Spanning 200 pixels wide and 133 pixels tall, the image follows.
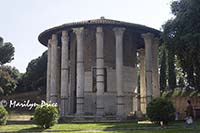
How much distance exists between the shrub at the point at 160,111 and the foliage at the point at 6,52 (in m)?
44.6

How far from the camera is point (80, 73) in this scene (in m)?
27.6

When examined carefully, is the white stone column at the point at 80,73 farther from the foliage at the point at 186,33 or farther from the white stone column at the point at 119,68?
the foliage at the point at 186,33

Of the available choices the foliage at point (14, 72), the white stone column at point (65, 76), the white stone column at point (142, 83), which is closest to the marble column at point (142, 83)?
the white stone column at point (142, 83)

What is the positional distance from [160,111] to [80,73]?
405 inches

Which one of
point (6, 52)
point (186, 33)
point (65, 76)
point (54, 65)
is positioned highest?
point (6, 52)

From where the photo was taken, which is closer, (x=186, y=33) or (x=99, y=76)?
(x=186, y=33)

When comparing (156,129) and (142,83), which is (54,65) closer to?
(142,83)

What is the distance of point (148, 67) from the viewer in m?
30.1

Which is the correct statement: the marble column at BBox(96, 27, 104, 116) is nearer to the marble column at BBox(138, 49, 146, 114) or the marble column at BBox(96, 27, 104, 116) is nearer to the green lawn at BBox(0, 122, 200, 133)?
the marble column at BBox(138, 49, 146, 114)

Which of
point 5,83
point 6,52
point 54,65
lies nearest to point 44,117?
point 54,65

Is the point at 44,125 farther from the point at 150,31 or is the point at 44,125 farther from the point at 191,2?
the point at 150,31

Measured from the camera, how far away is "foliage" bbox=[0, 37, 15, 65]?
59.6 metres

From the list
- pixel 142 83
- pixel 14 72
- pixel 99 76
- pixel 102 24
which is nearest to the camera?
pixel 99 76

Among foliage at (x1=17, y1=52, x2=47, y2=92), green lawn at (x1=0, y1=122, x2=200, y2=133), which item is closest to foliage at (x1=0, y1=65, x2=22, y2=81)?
foliage at (x1=17, y1=52, x2=47, y2=92)
